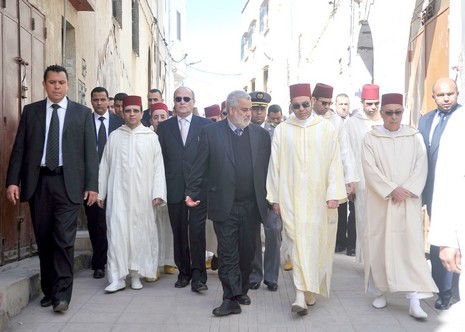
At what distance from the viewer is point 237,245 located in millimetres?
5172

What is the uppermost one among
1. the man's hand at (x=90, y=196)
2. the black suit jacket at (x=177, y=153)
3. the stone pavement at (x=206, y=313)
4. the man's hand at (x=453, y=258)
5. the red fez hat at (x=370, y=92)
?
the red fez hat at (x=370, y=92)

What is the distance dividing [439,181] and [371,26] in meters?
8.06

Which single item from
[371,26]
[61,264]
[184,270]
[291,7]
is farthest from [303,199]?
[291,7]

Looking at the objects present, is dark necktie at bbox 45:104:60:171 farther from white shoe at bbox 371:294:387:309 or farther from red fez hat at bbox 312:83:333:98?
red fez hat at bbox 312:83:333:98

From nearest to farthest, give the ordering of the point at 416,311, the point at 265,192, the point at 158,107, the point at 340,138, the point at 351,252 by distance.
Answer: the point at 416,311
the point at 265,192
the point at 340,138
the point at 158,107
the point at 351,252

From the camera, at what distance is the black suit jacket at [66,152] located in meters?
4.95

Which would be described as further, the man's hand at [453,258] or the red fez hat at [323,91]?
the red fez hat at [323,91]

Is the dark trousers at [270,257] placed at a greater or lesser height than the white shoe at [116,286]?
greater

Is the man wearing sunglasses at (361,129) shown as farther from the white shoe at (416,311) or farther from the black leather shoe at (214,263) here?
the white shoe at (416,311)

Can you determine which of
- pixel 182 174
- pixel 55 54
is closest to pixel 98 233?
pixel 182 174

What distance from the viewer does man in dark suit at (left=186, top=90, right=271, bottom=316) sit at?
5098 mm

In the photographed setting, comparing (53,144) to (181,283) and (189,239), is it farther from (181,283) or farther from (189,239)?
(181,283)

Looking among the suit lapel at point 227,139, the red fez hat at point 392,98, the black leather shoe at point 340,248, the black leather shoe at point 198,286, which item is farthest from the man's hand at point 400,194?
the black leather shoe at point 340,248

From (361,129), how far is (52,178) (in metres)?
3.58
